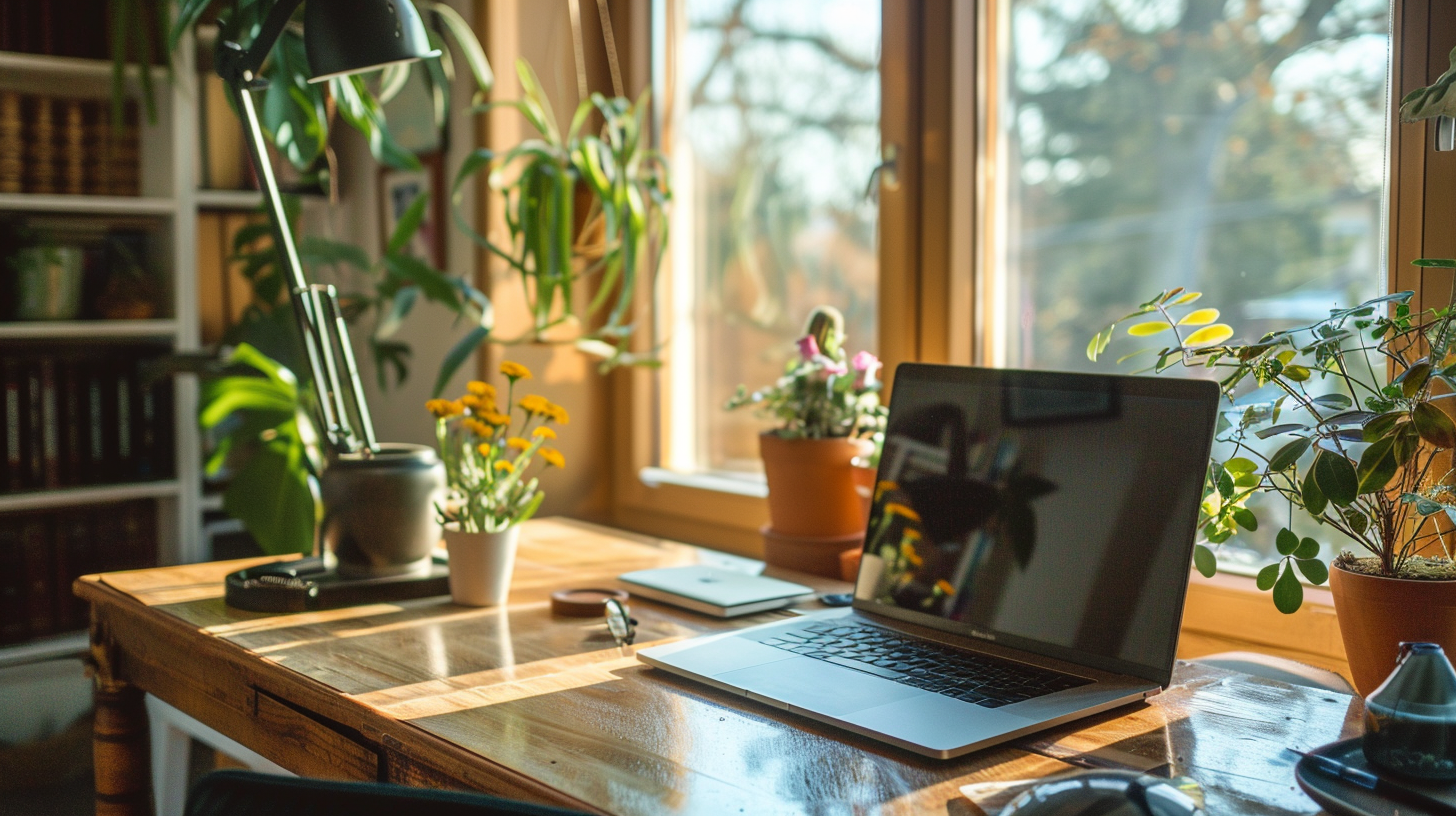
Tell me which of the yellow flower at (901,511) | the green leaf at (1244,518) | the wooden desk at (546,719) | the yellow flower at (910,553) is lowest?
the wooden desk at (546,719)

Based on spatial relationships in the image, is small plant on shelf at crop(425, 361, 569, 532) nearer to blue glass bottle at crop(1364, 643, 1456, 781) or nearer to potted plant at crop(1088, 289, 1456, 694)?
potted plant at crop(1088, 289, 1456, 694)

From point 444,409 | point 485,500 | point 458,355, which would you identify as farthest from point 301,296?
point 458,355

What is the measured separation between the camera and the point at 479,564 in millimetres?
1360

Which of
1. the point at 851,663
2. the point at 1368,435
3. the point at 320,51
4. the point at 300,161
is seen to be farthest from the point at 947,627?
the point at 300,161

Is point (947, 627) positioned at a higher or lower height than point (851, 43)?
lower

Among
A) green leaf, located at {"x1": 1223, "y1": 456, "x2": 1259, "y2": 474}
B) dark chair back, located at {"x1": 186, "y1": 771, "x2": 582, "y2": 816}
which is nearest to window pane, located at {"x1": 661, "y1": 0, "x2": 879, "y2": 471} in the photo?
green leaf, located at {"x1": 1223, "y1": 456, "x2": 1259, "y2": 474}

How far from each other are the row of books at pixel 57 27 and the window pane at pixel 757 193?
1283 millimetres

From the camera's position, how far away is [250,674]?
1.14m

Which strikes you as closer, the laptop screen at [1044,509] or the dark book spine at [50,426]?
the laptop screen at [1044,509]

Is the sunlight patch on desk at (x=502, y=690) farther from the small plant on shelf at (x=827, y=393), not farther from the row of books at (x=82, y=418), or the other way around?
the row of books at (x=82, y=418)

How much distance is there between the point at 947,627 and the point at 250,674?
687 mm

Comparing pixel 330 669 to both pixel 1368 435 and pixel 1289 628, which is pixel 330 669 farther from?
pixel 1289 628

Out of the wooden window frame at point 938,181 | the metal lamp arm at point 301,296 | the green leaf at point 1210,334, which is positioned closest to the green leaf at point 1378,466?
the green leaf at point 1210,334

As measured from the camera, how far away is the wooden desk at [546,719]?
2.65ft
